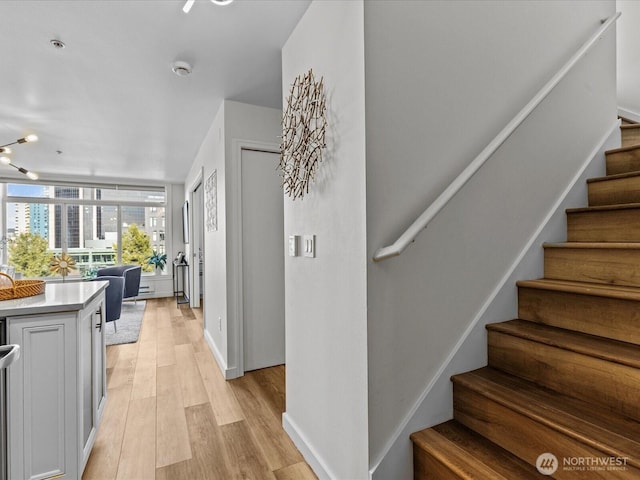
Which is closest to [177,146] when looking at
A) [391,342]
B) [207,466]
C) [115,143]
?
[115,143]

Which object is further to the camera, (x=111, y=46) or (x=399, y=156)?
(x=111, y=46)

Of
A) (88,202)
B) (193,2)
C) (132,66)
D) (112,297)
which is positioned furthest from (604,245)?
(88,202)

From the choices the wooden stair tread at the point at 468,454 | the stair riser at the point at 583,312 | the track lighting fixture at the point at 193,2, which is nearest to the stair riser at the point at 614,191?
the stair riser at the point at 583,312

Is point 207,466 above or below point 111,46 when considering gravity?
below

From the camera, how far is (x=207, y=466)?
66.3 inches

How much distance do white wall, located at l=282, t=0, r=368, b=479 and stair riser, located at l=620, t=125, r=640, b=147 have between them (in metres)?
1.92

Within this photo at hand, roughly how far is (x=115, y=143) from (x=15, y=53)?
2100mm

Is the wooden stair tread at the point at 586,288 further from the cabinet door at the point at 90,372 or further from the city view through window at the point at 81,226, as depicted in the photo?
the city view through window at the point at 81,226

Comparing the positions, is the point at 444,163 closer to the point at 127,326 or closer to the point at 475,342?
the point at 475,342

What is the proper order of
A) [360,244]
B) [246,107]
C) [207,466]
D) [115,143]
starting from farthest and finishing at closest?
[115,143]
[246,107]
[207,466]
[360,244]

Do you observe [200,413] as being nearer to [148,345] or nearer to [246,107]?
→ [148,345]

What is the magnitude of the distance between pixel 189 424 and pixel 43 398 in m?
0.90

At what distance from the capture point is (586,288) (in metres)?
1.35

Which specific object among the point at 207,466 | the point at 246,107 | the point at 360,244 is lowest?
the point at 207,466
